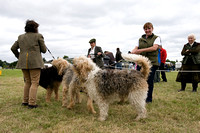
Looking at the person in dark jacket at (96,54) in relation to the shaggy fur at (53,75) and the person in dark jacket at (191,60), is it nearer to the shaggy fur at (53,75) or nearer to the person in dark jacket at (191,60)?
the shaggy fur at (53,75)

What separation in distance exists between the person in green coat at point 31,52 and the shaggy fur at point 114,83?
1.29 m

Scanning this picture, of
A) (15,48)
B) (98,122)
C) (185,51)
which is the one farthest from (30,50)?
(185,51)

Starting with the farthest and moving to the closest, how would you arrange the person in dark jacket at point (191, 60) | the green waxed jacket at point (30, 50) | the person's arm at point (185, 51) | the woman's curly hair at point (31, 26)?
1. the person's arm at point (185, 51)
2. the person in dark jacket at point (191, 60)
3. the woman's curly hair at point (31, 26)
4. the green waxed jacket at point (30, 50)

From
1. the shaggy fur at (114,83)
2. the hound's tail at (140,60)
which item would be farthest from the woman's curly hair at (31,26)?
the hound's tail at (140,60)

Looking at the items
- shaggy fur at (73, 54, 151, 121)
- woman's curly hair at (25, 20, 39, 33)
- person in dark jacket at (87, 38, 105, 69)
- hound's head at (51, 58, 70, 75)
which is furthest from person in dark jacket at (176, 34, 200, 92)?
woman's curly hair at (25, 20, 39, 33)

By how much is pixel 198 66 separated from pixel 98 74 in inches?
234

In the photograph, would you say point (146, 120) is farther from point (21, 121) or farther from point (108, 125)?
point (21, 121)

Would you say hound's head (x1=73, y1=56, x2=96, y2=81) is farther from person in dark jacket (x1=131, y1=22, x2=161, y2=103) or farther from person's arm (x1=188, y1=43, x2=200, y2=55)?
person's arm (x1=188, y1=43, x2=200, y2=55)

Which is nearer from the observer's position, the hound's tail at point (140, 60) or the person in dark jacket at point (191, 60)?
the hound's tail at point (140, 60)

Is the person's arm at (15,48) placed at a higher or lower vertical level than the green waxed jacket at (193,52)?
lower

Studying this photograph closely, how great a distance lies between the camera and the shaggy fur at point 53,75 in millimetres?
5688

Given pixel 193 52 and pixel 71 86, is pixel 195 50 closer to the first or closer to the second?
pixel 193 52

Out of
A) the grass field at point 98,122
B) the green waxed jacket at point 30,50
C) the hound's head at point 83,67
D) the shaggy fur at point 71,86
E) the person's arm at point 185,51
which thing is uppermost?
the person's arm at point 185,51

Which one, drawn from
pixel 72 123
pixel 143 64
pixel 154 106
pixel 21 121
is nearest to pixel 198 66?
pixel 154 106
